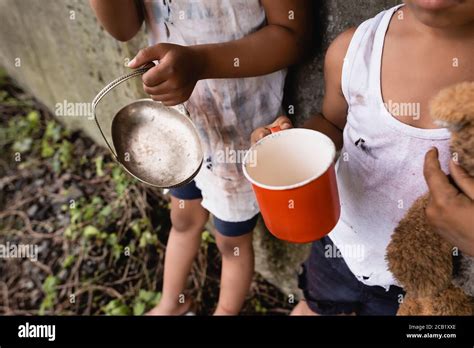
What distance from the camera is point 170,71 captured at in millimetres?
819

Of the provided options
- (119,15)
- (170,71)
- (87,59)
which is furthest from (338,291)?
(87,59)

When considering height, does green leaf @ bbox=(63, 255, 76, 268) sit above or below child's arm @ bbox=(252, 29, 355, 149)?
below

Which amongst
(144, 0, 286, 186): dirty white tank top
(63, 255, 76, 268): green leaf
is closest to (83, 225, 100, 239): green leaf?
(63, 255, 76, 268): green leaf

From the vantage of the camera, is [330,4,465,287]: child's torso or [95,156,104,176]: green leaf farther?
[95,156,104,176]: green leaf

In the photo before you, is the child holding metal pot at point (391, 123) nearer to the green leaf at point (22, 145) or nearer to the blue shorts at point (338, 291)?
the blue shorts at point (338, 291)

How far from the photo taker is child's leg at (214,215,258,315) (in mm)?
1246

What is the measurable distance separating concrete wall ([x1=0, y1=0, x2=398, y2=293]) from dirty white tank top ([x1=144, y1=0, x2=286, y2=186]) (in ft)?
0.33

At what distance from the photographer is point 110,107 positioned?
1.85 metres

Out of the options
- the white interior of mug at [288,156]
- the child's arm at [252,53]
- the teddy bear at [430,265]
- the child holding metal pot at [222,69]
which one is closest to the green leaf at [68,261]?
the child holding metal pot at [222,69]

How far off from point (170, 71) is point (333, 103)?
284mm

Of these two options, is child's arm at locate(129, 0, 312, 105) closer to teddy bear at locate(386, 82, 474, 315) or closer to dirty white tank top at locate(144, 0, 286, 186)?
dirty white tank top at locate(144, 0, 286, 186)

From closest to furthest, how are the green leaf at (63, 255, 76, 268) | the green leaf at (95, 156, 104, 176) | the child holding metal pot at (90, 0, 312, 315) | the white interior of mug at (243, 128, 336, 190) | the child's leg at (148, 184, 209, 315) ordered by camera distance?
the white interior of mug at (243, 128, 336, 190) < the child holding metal pot at (90, 0, 312, 315) < the child's leg at (148, 184, 209, 315) < the green leaf at (63, 255, 76, 268) < the green leaf at (95, 156, 104, 176)

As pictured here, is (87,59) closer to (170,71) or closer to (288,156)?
(170,71)
